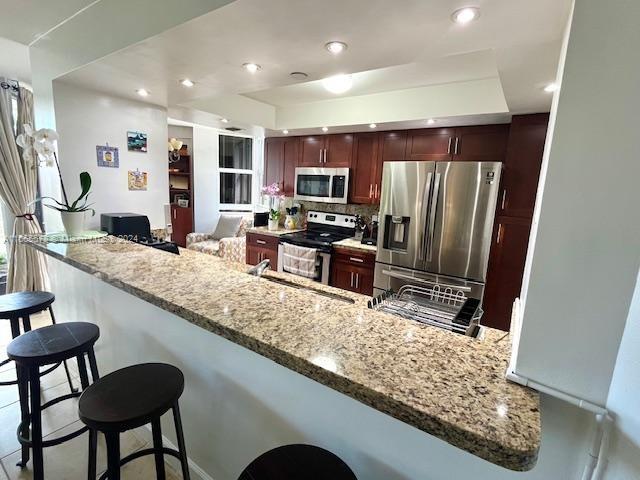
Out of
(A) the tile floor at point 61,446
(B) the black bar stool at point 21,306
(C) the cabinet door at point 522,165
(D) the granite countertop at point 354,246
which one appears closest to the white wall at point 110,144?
(B) the black bar stool at point 21,306

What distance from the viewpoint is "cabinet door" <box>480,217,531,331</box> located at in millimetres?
2555

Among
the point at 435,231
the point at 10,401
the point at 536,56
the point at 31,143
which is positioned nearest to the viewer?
the point at 536,56

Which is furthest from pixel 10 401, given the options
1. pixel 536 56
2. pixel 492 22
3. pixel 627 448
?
pixel 536 56

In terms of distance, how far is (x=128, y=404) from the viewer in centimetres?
102

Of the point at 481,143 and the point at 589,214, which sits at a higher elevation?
the point at 481,143

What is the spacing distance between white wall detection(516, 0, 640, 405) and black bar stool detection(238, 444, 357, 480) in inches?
22.7

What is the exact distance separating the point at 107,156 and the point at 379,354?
2710 mm

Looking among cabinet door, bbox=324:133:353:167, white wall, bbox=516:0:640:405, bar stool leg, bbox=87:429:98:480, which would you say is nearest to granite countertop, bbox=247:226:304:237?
cabinet door, bbox=324:133:353:167

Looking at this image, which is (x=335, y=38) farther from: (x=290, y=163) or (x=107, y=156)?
(x=290, y=163)

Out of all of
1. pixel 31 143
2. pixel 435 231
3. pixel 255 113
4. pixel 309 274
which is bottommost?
pixel 309 274

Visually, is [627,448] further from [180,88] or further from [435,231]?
[180,88]

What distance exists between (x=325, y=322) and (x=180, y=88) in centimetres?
210

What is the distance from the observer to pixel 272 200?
4602mm

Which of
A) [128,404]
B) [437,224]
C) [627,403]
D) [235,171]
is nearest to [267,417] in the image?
[128,404]
